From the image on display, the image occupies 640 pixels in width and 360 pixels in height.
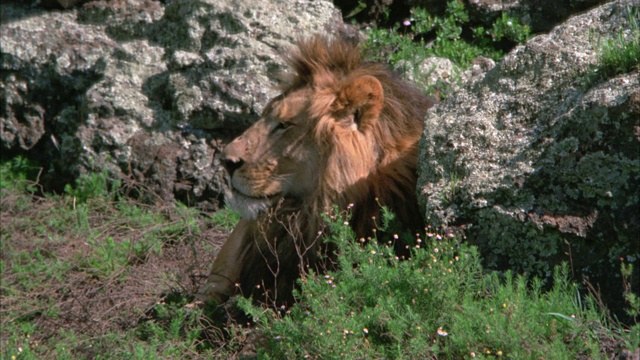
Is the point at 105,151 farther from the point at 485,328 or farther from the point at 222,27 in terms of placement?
the point at 485,328

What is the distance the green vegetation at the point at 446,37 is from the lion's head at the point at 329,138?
1.85m

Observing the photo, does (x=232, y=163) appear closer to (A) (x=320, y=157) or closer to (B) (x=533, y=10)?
(A) (x=320, y=157)

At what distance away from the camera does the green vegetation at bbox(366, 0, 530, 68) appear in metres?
6.60

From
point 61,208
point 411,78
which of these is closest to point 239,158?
point 411,78

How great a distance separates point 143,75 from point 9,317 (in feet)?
6.95

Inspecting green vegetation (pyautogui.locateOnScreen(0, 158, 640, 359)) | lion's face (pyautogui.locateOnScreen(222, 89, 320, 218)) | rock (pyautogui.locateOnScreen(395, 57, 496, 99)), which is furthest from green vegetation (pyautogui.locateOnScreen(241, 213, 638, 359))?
rock (pyautogui.locateOnScreen(395, 57, 496, 99))

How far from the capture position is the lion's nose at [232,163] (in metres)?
4.62

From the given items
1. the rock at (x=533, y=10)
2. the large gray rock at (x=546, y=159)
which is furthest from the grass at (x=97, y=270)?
the rock at (x=533, y=10)

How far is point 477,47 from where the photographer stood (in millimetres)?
6742

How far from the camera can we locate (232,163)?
4641 millimetres

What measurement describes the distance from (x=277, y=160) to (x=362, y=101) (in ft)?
1.65

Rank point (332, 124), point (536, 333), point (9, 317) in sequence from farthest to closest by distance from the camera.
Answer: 1. point (9, 317)
2. point (332, 124)
3. point (536, 333)

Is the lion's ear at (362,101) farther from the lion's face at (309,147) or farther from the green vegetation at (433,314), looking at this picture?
the green vegetation at (433,314)

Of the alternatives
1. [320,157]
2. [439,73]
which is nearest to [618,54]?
[320,157]
